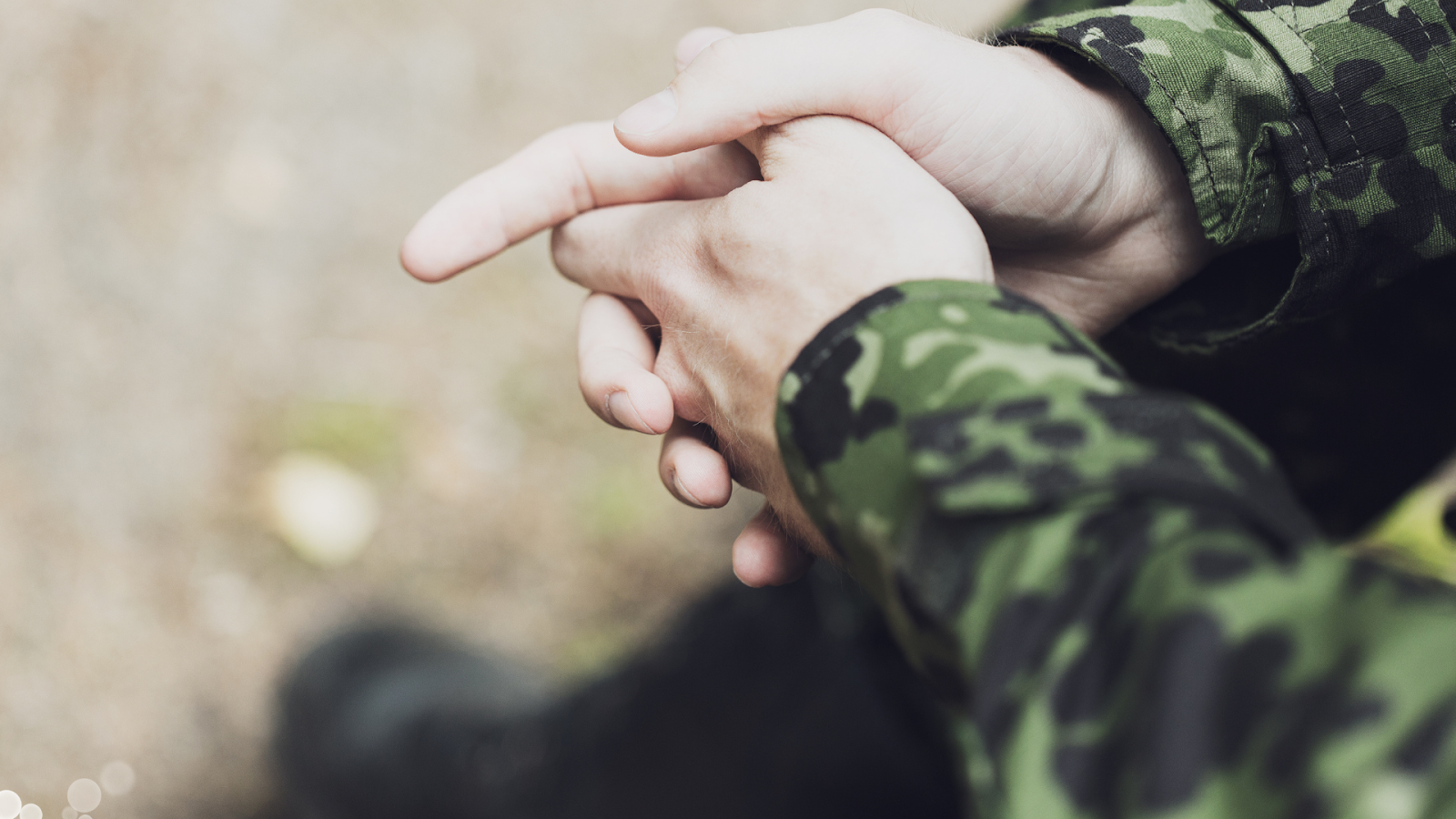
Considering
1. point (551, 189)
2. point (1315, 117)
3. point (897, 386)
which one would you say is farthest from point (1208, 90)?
point (551, 189)

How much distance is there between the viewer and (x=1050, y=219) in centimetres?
97

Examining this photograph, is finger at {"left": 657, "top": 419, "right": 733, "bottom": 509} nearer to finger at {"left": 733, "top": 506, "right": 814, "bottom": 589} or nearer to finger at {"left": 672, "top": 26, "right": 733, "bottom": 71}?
finger at {"left": 733, "top": 506, "right": 814, "bottom": 589}

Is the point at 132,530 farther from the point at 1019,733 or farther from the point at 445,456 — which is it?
the point at 1019,733

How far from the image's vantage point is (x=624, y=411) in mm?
940

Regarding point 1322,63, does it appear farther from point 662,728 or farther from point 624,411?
point 662,728

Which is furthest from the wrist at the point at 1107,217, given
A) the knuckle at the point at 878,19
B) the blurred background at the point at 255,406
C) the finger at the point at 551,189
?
the blurred background at the point at 255,406

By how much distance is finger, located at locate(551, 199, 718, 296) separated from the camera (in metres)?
0.95

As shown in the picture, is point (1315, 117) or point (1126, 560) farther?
point (1315, 117)

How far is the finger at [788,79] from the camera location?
0.86m

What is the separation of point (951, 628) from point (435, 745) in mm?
1475

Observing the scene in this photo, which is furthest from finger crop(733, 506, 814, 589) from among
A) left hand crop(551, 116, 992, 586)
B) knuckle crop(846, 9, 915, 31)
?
knuckle crop(846, 9, 915, 31)

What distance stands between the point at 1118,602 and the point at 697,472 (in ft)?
1.71

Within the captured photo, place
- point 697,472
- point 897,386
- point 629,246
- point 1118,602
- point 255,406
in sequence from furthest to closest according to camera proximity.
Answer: point 255,406 < point 629,246 < point 697,472 < point 897,386 < point 1118,602

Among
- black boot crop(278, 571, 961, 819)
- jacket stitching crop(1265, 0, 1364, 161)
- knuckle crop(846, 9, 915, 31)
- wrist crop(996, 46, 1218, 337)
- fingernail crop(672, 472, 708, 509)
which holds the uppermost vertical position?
knuckle crop(846, 9, 915, 31)
